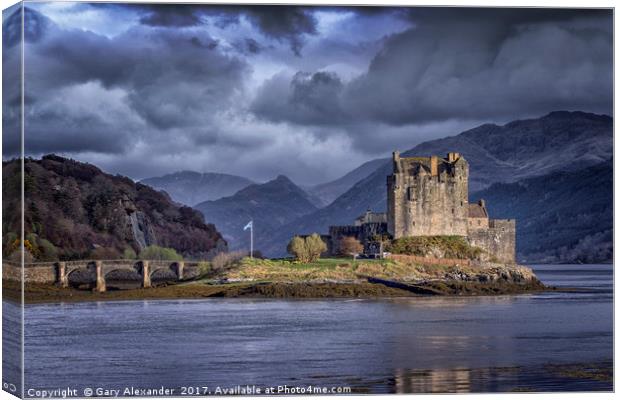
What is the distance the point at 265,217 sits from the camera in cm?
4138

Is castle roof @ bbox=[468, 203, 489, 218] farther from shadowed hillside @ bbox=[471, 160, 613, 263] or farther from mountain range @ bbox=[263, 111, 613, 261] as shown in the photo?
shadowed hillside @ bbox=[471, 160, 613, 263]

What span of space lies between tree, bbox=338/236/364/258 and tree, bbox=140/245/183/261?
17.9 feet

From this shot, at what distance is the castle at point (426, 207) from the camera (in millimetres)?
46188

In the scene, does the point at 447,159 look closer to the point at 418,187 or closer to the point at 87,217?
the point at 418,187

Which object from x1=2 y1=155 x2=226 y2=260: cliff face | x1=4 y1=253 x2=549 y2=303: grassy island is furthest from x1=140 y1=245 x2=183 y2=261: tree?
x1=4 y1=253 x2=549 y2=303: grassy island

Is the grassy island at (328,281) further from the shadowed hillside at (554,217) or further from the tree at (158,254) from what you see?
the shadowed hillside at (554,217)

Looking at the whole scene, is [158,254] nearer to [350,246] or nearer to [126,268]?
[126,268]

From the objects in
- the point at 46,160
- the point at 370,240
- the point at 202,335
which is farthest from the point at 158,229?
the point at 202,335

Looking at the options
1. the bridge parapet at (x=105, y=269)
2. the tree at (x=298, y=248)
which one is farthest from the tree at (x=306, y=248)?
the bridge parapet at (x=105, y=269)

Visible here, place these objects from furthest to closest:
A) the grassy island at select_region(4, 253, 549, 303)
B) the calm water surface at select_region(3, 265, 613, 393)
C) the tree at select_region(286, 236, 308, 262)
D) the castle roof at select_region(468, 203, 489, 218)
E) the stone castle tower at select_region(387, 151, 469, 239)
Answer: the castle roof at select_region(468, 203, 489, 218) < the stone castle tower at select_region(387, 151, 469, 239) < the tree at select_region(286, 236, 308, 262) < the grassy island at select_region(4, 253, 549, 303) < the calm water surface at select_region(3, 265, 613, 393)

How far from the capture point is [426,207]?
46688 mm

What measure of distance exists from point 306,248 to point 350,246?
334 cm

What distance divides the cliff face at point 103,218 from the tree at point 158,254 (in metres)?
0.65

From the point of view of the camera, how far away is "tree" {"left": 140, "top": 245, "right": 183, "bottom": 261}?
4638 centimetres
